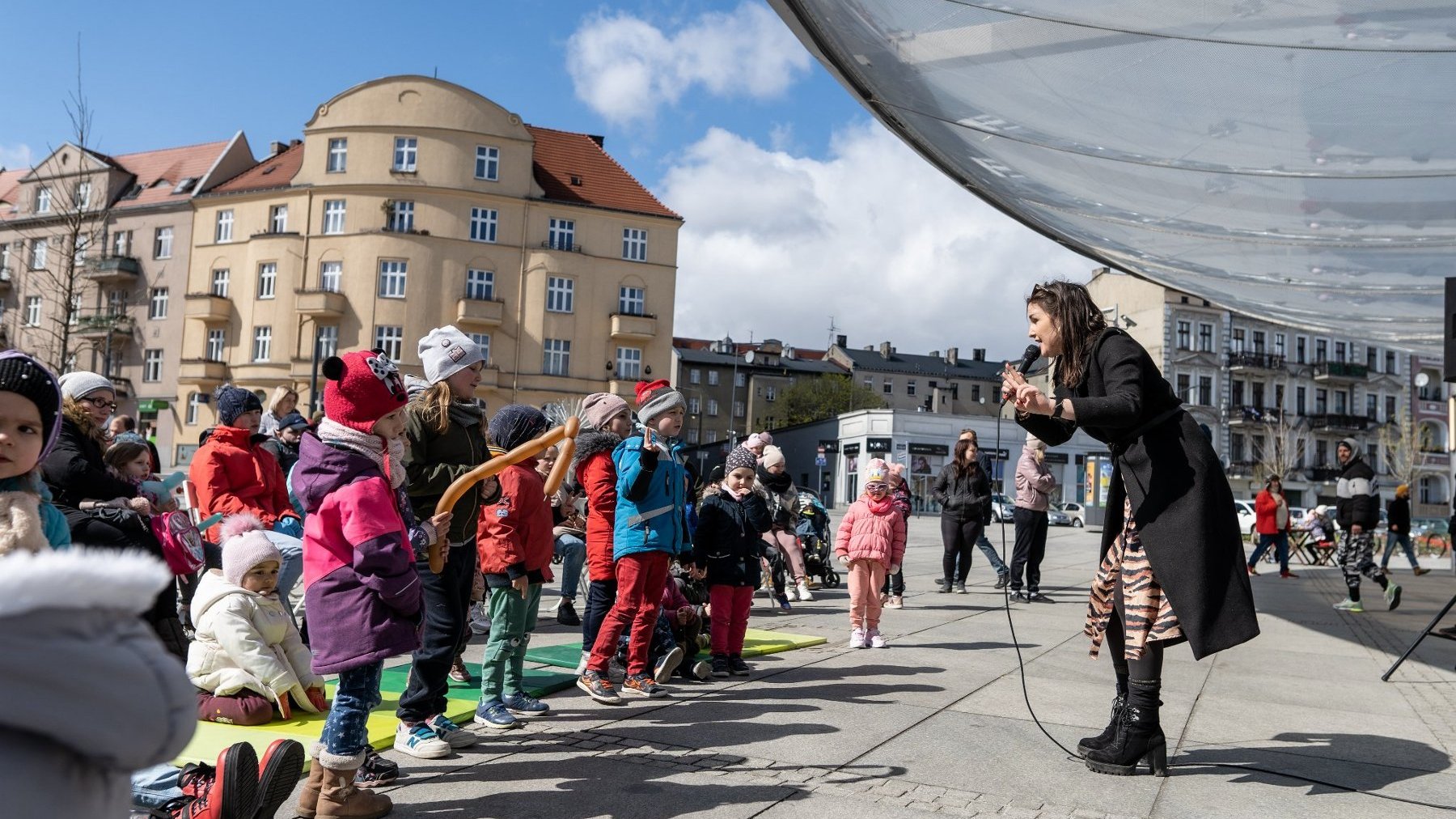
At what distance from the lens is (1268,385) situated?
74625 millimetres

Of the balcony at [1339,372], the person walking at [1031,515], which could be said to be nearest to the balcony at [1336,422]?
the balcony at [1339,372]

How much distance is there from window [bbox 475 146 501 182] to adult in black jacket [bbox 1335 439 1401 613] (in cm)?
4415

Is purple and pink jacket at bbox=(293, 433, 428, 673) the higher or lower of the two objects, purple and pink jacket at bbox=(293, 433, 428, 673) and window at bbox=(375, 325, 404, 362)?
the lower

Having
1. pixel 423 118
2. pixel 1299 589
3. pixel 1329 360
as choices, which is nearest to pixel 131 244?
pixel 423 118

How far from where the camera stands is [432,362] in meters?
4.95

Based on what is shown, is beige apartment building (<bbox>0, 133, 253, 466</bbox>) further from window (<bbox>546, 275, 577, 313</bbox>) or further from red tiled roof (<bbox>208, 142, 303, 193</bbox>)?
window (<bbox>546, 275, 577, 313</bbox>)

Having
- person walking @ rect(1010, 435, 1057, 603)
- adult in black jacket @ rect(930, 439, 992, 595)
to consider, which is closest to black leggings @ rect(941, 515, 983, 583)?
adult in black jacket @ rect(930, 439, 992, 595)

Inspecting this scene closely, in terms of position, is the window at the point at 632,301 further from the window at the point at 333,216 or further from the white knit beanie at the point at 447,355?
the white knit beanie at the point at 447,355

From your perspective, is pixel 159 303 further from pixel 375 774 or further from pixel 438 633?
pixel 375 774

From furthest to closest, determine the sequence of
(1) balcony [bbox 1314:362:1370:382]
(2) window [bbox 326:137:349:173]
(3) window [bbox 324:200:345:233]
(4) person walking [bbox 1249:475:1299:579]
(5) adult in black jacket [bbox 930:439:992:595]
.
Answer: (1) balcony [bbox 1314:362:1370:382] < (3) window [bbox 324:200:345:233] < (2) window [bbox 326:137:349:173] < (4) person walking [bbox 1249:475:1299:579] < (5) adult in black jacket [bbox 930:439:992:595]

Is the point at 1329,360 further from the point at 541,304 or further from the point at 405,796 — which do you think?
the point at 405,796

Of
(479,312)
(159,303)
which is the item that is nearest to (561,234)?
(479,312)

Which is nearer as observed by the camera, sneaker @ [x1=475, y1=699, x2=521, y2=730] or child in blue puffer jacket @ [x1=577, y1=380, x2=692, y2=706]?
sneaker @ [x1=475, y1=699, x2=521, y2=730]

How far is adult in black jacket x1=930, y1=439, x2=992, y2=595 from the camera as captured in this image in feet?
41.9
